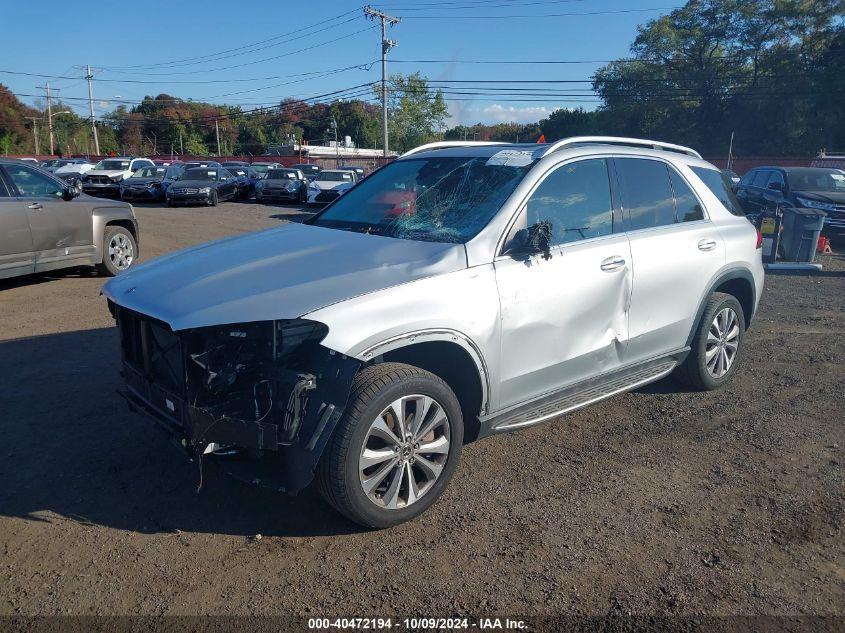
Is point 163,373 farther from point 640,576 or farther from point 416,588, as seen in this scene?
point 640,576

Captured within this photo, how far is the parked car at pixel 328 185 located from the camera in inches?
917

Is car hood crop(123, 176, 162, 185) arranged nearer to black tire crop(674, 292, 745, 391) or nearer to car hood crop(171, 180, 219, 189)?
car hood crop(171, 180, 219, 189)

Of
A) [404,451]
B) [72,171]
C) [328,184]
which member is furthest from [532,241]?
[72,171]

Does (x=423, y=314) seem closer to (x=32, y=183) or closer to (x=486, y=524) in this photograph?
(x=486, y=524)

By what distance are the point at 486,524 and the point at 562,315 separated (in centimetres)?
130

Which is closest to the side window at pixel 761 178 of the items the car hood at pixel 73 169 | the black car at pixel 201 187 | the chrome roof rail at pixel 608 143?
the chrome roof rail at pixel 608 143

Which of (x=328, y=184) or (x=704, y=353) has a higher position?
(x=328, y=184)

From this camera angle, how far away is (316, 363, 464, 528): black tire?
3086 millimetres

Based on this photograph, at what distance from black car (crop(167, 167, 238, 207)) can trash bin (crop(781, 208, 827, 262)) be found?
1805 cm

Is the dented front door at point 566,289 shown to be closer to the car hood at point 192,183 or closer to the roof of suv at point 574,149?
the roof of suv at point 574,149

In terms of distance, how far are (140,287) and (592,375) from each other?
276 cm

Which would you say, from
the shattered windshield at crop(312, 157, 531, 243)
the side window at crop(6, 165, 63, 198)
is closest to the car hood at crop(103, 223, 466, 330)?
the shattered windshield at crop(312, 157, 531, 243)

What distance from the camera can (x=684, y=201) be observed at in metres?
5.05

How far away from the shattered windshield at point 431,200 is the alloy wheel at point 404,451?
1.01 meters
